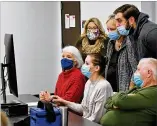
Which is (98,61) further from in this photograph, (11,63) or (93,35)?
(11,63)

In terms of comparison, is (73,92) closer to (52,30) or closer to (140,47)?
(140,47)

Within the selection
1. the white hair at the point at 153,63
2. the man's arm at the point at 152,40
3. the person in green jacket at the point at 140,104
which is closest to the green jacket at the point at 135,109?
the person in green jacket at the point at 140,104

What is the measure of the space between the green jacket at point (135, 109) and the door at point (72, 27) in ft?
8.88

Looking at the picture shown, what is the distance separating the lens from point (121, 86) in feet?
9.61

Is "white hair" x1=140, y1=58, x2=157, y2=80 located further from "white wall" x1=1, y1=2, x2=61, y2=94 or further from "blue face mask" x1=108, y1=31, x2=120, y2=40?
"white wall" x1=1, y1=2, x2=61, y2=94

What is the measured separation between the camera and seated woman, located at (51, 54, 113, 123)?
2.72 meters

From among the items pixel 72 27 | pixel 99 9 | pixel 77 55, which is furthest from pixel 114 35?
pixel 72 27

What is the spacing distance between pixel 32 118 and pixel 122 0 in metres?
2.49

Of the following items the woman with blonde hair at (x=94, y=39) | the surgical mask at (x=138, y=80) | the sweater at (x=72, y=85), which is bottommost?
the sweater at (x=72, y=85)

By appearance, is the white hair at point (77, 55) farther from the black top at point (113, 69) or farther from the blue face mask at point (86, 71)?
the black top at point (113, 69)

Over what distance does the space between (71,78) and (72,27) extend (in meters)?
2.14

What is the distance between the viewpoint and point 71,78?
3.06 meters

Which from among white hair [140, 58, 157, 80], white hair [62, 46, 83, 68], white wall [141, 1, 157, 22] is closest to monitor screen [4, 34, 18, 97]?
white hair [62, 46, 83, 68]

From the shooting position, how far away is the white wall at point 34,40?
497cm
